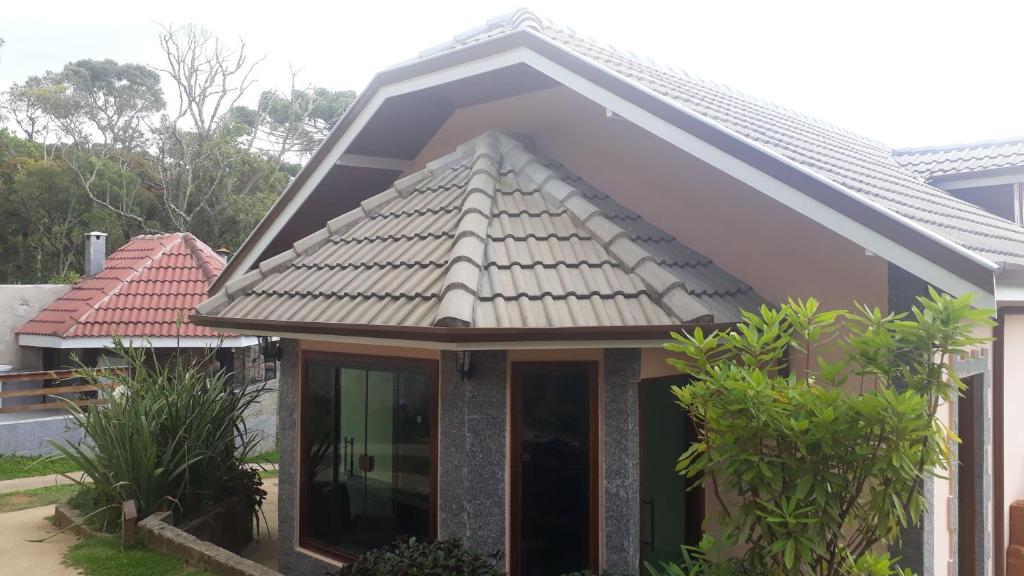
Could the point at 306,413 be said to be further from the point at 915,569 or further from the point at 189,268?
the point at 189,268

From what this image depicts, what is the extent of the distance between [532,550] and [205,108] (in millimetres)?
37407

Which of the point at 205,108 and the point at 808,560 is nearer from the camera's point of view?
the point at 808,560

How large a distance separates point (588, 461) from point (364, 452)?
2134 millimetres

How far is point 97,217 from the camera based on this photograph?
3481 centimetres

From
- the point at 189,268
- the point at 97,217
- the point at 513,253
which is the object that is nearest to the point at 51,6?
the point at 97,217

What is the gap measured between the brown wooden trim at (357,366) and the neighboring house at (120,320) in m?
8.51

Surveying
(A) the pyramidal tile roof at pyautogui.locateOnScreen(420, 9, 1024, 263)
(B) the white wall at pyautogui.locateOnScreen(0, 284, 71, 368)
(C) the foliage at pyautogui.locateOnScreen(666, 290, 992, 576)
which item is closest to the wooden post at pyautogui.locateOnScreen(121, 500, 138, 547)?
(A) the pyramidal tile roof at pyautogui.locateOnScreen(420, 9, 1024, 263)

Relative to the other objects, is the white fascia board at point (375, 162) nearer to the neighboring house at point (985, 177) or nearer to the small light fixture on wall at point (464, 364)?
the small light fixture on wall at point (464, 364)

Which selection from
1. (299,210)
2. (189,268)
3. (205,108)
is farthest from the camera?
(205,108)

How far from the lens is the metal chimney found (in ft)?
60.8

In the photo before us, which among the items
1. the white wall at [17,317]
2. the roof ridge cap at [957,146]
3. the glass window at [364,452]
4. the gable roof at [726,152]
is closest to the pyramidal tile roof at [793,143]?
the gable roof at [726,152]

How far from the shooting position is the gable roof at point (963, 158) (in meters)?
11.1

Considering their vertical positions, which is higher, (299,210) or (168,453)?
(299,210)

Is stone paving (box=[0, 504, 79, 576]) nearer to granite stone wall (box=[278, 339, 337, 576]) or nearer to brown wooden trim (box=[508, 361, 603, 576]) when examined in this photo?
granite stone wall (box=[278, 339, 337, 576])
